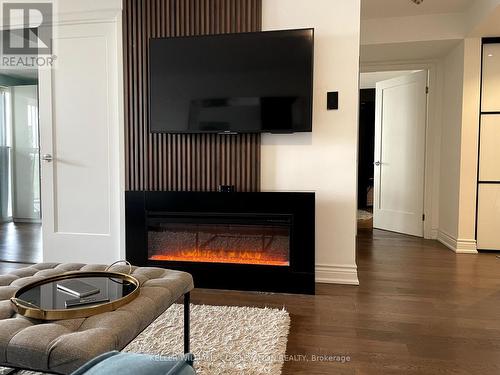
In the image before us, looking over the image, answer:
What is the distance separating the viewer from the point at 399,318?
2.32m

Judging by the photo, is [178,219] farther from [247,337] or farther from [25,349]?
[25,349]

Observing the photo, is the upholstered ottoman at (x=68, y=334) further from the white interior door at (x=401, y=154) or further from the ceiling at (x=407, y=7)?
the white interior door at (x=401, y=154)

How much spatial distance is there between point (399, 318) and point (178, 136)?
211 cm

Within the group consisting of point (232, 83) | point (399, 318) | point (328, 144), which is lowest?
point (399, 318)

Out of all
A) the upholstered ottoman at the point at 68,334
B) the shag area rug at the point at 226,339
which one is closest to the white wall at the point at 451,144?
the shag area rug at the point at 226,339

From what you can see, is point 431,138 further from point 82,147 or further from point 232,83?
point 82,147

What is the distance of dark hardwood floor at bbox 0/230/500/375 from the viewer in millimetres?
1798

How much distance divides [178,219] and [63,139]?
4.66 ft

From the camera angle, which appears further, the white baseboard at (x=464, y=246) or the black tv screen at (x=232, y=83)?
the white baseboard at (x=464, y=246)

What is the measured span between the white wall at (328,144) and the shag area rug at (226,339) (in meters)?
0.85

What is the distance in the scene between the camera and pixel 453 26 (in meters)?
4.02

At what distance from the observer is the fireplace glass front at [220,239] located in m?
2.79

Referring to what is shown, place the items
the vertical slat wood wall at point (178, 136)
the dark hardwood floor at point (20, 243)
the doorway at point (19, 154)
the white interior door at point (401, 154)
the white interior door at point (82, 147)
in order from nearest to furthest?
the vertical slat wood wall at point (178, 136) → the white interior door at point (82, 147) → the dark hardwood floor at point (20, 243) → the white interior door at point (401, 154) → the doorway at point (19, 154)

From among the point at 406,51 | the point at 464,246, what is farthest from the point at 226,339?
the point at 406,51
